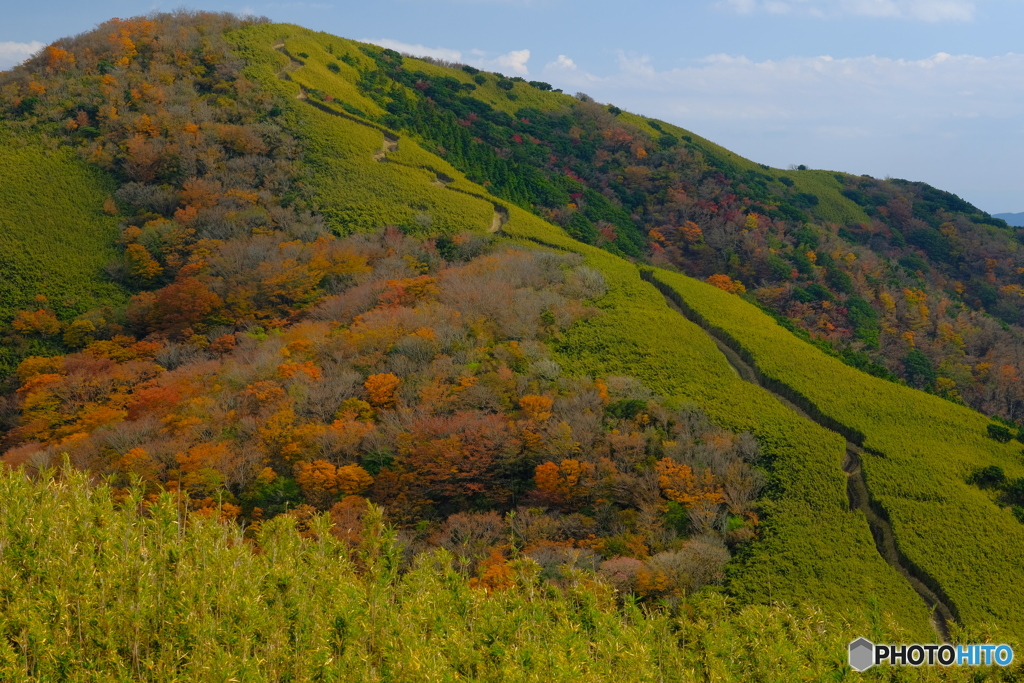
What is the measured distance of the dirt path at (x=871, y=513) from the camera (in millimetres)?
22672

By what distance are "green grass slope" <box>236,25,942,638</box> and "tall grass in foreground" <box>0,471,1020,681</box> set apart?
10.7ft

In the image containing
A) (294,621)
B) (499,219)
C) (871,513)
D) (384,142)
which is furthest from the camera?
(384,142)

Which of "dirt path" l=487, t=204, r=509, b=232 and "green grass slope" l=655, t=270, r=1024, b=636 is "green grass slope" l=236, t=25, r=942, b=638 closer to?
"dirt path" l=487, t=204, r=509, b=232

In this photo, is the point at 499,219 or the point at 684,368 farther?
the point at 499,219

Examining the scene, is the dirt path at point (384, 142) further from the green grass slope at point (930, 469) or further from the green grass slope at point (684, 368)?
the green grass slope at point (930, 469)

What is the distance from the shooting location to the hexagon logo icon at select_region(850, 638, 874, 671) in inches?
677

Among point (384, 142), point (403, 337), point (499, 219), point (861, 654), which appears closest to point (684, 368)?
point (403, 337)

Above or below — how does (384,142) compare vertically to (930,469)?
above

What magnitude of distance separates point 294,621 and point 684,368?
2471cm

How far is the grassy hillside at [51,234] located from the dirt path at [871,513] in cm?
4469

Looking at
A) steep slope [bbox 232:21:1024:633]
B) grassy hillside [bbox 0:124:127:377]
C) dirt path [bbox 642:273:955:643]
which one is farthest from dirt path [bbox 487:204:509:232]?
grassy hillside [bbox 0:124:127:377]

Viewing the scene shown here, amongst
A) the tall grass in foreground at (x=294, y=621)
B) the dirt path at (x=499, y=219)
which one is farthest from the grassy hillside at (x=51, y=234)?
the tall grass in foreground at (x=294, y=621)

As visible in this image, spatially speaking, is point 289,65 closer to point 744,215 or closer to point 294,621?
point 744,215

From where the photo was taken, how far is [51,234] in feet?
170
